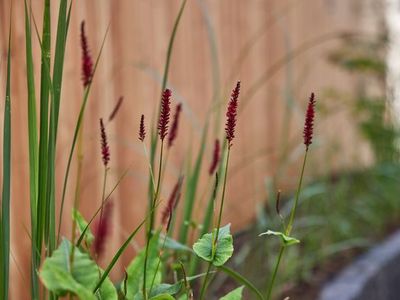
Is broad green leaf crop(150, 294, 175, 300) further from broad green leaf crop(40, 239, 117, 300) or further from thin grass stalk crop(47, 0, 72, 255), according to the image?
thin grass stalk crop(47, 0, 72, 255)

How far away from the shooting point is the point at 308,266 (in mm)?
3711

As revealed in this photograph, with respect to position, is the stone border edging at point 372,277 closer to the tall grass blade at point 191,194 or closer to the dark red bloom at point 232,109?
the tall grass blade at point 191,194

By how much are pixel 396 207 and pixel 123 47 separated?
2.14 meters

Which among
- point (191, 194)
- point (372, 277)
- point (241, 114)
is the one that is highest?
point (191, 194)

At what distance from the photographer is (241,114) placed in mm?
5066

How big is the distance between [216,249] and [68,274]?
11.2 inches

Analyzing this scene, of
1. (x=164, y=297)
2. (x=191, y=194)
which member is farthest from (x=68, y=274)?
(x=191, y=194)

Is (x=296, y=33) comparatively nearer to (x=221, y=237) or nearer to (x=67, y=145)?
(x=67, y=145)

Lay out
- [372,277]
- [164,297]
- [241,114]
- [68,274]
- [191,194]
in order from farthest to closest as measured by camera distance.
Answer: [241,114]
[372,277]
[191,194]
[164,297]
[68,274]

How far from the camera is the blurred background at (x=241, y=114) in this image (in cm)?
322

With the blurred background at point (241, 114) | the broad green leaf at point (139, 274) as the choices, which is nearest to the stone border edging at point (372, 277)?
the blurred background at point (241, 114)

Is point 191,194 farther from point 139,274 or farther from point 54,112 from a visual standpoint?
point 54,112

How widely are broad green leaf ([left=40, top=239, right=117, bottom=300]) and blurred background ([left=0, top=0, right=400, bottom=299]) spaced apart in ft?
2.86

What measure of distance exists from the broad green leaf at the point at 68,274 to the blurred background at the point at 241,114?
34.3 inches
